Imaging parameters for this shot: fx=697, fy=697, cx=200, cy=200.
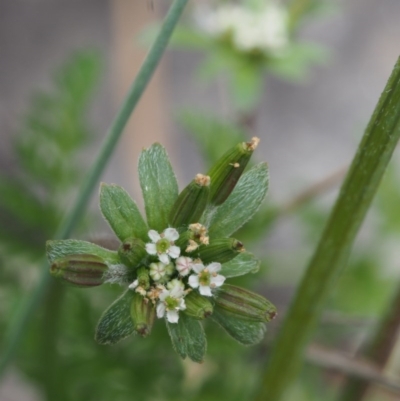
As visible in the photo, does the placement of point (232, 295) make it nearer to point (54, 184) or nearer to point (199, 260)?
point (199, 260)

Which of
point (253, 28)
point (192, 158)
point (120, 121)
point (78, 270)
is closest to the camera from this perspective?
point (78, 270)

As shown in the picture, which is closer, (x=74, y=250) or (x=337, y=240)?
(x=74, y=250)

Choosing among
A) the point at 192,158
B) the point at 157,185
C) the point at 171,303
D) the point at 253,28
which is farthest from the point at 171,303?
the point at 192,158

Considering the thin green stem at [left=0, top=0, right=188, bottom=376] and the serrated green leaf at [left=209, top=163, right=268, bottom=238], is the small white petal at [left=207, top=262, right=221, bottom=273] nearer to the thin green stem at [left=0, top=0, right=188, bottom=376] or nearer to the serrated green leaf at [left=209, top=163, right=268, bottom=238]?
the serrated green leaf at [left=209, top=163, right=268, bottom=238]

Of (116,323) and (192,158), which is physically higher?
(192,158)

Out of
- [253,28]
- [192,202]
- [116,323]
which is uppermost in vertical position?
[253,28]

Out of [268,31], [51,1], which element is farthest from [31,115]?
[51,1]

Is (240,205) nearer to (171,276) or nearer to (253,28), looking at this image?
(171,276)

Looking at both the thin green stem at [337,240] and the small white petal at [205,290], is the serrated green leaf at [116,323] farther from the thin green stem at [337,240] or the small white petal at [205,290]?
the thin green stem at [337,240]
